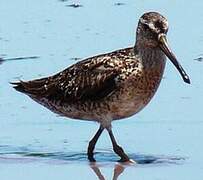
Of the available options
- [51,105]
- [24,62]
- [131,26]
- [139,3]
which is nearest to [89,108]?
[51,105]

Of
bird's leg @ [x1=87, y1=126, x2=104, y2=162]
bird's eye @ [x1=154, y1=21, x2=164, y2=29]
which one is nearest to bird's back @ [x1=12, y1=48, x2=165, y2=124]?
bird's leg @ [x1=87, y1=126, x2=104, y2=162]

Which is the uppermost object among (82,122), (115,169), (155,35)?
(155,35)

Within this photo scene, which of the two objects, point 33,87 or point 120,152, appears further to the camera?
point 33,87

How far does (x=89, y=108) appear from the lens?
1105cm

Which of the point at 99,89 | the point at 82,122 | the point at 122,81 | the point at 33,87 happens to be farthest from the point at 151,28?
the point at 82,122

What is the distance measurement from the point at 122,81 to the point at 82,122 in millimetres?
1223

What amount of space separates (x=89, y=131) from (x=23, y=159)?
0.91m

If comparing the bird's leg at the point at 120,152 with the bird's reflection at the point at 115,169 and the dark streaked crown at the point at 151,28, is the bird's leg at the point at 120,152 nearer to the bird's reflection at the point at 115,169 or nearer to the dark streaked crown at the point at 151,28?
the bird's reflection at the point at 115,169

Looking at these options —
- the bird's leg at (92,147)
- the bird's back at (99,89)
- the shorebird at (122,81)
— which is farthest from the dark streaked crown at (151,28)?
the bird's leg at (92,147)

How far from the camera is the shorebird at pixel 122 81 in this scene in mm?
10883

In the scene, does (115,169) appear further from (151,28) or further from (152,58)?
(151,28)

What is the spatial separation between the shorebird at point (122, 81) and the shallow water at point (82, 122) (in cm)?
31

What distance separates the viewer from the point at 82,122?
12023mm

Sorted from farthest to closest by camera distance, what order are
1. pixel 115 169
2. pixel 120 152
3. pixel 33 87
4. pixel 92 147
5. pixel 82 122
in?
pixel 82 122 < pixel 33 87 < pixel 92 147 < pixel 120 152 < pixel 115 169
